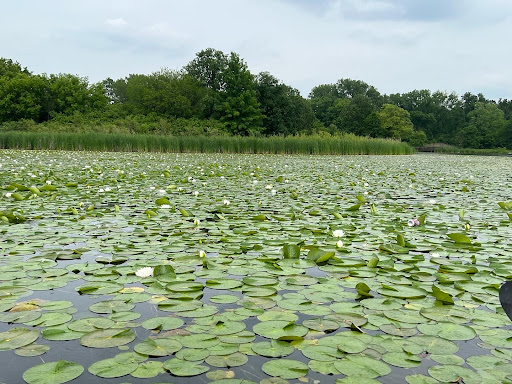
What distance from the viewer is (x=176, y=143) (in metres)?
18.6

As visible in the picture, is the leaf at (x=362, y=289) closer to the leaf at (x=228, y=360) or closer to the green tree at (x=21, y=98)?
the leaf at (x=228, y=360)

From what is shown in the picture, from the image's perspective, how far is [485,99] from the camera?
80375 mm

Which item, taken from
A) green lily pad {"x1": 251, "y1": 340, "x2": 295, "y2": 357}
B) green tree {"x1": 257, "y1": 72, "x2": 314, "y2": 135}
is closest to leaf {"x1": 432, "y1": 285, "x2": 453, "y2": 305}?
green lily pad {"x1": 251, "y1": 340, "x2": 295, "y2": 357}

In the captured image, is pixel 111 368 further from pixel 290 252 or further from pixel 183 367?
pixel 290 252

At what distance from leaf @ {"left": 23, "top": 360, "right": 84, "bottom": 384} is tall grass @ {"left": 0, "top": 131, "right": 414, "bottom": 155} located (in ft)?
57.2

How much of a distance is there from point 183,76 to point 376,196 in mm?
40853

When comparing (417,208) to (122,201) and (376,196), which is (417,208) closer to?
(376,196)

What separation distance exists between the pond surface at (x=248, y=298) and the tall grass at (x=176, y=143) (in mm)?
14597

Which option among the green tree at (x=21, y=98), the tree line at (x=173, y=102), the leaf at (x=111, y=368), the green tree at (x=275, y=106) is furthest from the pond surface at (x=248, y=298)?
the green tree at (x=21, y=98)

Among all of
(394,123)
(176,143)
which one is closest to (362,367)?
(176,143)

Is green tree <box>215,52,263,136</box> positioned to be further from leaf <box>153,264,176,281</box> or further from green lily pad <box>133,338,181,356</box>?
green lily pad <box>133,338,181,356</box>

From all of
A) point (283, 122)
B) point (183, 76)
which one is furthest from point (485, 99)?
point (183, 76)

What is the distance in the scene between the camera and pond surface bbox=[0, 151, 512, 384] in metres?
1.26

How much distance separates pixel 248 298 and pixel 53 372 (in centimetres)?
85
